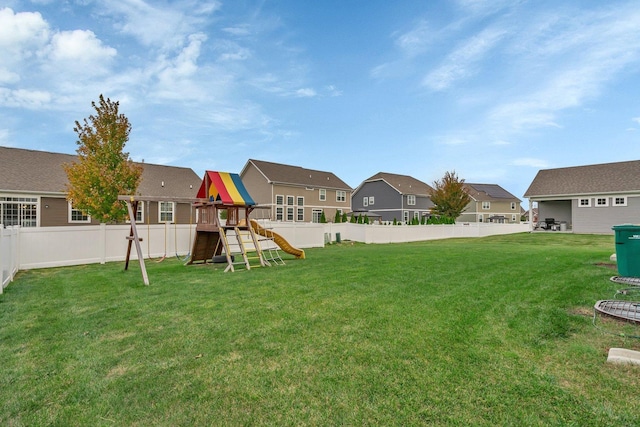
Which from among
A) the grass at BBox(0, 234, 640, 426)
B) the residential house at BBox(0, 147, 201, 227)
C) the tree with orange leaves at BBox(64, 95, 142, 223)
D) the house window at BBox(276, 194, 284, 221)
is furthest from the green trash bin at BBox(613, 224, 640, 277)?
the house window at BBox(276, 194, 284, 221)

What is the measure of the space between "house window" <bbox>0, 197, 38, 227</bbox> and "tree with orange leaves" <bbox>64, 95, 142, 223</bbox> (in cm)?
689

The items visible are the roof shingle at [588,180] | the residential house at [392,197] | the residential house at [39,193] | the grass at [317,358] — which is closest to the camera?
the grass at [317,358]

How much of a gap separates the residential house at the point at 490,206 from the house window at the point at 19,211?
4574 centimetres

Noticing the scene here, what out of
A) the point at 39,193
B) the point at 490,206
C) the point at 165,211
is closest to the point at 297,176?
the point at 165,211

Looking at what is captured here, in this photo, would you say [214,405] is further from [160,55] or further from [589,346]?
[160,55]

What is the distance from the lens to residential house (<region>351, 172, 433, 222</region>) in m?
43.2

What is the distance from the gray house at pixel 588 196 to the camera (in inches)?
1025

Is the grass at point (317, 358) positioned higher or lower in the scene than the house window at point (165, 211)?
lower

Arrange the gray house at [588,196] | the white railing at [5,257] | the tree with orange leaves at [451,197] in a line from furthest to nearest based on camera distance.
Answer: the tree with orange leaves at [451,197], the gray house at [588,196], the white railing at [5,257]

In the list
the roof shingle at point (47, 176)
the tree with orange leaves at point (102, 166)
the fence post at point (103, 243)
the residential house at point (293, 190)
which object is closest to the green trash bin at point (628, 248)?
the fence post at point (103, 243)

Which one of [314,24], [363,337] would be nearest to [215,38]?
[314,24]

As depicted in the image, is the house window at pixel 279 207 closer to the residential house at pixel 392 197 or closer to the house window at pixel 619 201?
the residential house at pixel 392 197

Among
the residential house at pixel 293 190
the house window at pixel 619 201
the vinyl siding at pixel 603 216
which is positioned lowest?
the vinyl siding at pixel 603 216

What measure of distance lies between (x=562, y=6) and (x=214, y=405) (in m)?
15.0
